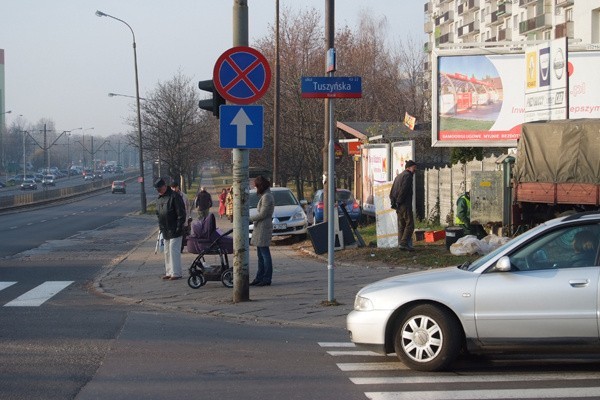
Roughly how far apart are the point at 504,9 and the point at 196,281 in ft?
200

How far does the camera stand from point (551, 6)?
195ft

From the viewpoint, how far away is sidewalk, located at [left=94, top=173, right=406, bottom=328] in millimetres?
12008

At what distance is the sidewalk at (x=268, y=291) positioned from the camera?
39.4 feet

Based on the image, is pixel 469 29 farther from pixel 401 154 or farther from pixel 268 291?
pixel 268 291

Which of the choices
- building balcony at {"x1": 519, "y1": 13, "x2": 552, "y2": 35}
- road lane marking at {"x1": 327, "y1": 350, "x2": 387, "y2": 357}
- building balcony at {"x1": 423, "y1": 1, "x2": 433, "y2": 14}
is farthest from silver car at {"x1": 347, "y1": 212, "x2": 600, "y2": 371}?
building balcony at {"x1": 423, "y1": 1, "x2": 433, "y2": 14}

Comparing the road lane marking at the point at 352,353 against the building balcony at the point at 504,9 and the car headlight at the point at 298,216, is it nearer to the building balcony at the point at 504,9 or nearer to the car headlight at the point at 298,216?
the car headlight at the point at 298,216

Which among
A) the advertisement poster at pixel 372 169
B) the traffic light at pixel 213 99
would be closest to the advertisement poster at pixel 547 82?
the advertisement poster at pixel 372 169

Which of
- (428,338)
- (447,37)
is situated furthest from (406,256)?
(447,37)

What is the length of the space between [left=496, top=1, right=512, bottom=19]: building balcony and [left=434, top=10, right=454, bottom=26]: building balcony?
16764mm

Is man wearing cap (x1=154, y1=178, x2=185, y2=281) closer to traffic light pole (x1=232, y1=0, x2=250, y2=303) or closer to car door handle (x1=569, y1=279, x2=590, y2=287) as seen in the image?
traffic light pole (x1=232, y1=0, x2=250, y2=303)

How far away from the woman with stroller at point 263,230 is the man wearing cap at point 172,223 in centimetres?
180

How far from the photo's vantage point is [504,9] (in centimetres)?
7088

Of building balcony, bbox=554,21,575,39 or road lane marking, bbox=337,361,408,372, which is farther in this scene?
building balcony, bbox=554,21,575,39

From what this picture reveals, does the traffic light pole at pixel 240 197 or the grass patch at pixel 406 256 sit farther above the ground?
the traffic light pole at pixel 240 197
